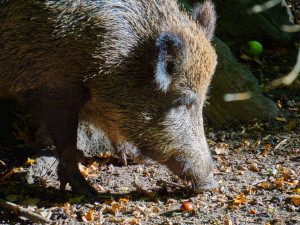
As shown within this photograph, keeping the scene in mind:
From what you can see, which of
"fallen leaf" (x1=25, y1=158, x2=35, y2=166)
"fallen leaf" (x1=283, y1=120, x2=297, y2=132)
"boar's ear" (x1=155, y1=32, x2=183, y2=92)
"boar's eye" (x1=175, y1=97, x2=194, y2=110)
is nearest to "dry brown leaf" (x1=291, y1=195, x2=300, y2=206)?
"boar's eye" (x1=175, y1=97, x2=194, y2=110)

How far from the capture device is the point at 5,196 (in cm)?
460

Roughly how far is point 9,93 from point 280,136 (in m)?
3.41

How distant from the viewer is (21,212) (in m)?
4.11

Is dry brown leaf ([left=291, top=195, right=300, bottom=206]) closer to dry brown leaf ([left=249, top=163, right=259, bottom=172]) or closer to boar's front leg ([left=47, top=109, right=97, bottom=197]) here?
dry brown leaf ([left=249, top=163, right=259, bottom=172])

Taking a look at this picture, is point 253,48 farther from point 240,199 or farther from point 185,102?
point 240,199

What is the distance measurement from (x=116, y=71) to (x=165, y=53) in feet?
1.63

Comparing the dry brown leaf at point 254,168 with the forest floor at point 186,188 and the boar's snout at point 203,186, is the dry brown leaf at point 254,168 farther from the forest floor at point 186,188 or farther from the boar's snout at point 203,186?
the boar's snout at point 203,186

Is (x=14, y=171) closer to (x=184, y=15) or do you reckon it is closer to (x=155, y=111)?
(x=155, y=111)

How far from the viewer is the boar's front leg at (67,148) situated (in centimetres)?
450

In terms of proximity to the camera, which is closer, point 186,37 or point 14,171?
point 186,37

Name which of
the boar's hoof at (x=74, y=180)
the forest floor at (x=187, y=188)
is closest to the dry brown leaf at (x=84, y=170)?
the forest floor at (x=187, y=188)

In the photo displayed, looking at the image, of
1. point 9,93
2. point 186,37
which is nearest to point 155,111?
point 186,37

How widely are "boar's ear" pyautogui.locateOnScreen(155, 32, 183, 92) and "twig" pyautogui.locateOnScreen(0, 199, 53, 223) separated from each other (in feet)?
5.15

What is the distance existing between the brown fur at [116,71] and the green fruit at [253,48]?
350 cm
